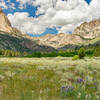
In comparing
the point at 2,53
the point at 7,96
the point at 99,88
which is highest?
the point at 7,96

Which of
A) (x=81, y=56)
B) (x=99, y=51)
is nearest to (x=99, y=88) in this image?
(x=81, y=56)

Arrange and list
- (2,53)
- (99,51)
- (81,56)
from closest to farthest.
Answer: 1. (81,56)
2. (99,51)
3. (2,53)

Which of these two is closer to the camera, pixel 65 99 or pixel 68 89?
pixel 65 99

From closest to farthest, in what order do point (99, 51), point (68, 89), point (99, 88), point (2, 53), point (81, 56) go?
point (68, 89), point (99, 88), point (81, 56), point (99, 51), point (2, 53)

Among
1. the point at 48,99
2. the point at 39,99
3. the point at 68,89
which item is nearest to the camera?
the point at 39,99

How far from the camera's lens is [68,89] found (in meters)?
5.99

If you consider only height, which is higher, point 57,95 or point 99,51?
point 57,95

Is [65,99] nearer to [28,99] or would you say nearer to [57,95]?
[57,95]

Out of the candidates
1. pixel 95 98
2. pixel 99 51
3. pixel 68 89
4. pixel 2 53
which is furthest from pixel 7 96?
pixel 2 53

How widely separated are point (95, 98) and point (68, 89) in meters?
1.42

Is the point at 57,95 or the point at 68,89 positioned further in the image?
the point at 68,89

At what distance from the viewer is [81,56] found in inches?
2437

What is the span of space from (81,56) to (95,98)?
58929mm

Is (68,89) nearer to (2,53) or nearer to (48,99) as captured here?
(48,99)
